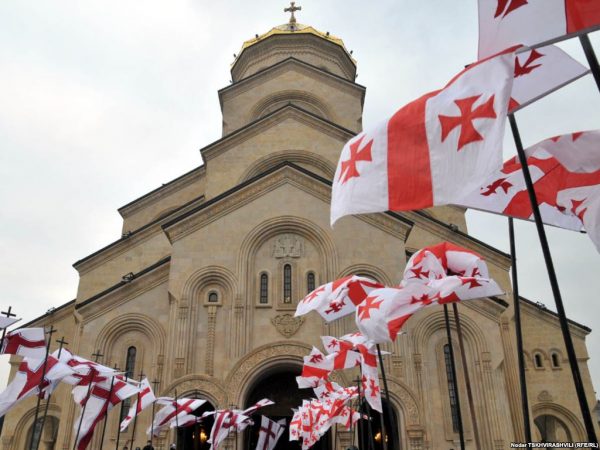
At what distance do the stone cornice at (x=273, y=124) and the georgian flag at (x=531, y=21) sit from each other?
18.9 meters

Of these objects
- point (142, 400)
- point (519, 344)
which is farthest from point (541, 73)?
point (142, 400)

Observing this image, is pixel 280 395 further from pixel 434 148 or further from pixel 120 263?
pixel 434 148

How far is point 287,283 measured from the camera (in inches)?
668

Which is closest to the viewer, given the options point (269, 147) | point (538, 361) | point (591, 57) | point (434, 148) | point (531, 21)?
point (591, 57)

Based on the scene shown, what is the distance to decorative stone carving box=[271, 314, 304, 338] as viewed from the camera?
1603 cm

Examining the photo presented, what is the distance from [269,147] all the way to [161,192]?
236 inches

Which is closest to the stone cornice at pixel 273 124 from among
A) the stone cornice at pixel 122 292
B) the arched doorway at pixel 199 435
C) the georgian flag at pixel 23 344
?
the stone cornice at pixel 122 292

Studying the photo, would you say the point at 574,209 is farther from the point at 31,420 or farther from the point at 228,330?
the point at 31,420

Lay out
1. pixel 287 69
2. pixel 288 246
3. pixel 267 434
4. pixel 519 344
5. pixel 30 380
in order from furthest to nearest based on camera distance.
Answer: pixel 287 69
pixel 288 246
pixel 267 434
pixel 30 380
pixel 519 344

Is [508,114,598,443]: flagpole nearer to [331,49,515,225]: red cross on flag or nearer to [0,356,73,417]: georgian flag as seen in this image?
[331,49,515,225]: red cross on flag

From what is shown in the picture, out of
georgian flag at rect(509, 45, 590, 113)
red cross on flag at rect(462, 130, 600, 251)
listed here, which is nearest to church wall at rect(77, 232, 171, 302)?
red cross on flag at rect(462, 130, 600, 251)

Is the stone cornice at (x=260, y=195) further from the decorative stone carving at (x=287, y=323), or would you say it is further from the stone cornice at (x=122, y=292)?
the decorative stone carving at (x=287, y=323)

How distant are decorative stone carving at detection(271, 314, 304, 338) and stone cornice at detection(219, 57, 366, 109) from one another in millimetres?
14627

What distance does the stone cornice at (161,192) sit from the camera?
24344 mm
